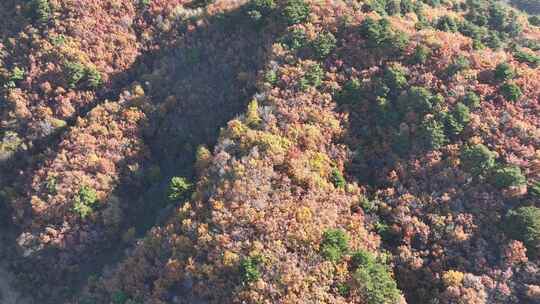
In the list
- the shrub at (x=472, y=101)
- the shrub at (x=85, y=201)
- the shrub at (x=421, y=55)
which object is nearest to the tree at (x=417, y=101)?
the shrub at (x=472, y=101)

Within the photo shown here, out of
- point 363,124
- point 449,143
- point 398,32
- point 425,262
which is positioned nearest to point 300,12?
point 398,32

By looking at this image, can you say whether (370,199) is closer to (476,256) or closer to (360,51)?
(476,256)

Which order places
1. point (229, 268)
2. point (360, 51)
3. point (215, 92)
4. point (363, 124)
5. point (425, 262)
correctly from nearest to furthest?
point (229, 268) → point (425, 262) → point (363, 124) → point (360, 51) → point (215, 92)

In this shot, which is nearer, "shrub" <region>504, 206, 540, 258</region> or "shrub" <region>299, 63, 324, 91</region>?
"shrub" <region>504, 206, 540, 258</region>

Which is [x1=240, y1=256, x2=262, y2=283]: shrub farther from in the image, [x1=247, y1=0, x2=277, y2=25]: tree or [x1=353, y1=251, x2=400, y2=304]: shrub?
[x1=247, y1=0, x2=277, y2=25]: tree

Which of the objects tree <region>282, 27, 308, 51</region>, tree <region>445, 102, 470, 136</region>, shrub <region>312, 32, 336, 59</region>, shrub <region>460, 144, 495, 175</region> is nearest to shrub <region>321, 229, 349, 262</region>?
shrub <region>460, 144, 495, 175</region>
